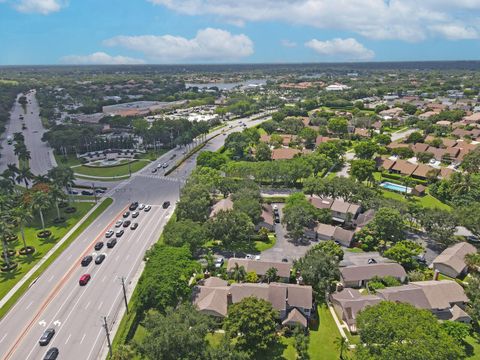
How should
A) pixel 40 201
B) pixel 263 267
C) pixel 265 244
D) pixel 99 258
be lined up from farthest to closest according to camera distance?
pixel 40 201 → pixel 265 244 → pixel 99 258 → pixel 263 267

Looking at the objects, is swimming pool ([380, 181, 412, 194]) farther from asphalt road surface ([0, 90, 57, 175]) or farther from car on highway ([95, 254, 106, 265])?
asphalt road surface ([0, 90, 57, 175])

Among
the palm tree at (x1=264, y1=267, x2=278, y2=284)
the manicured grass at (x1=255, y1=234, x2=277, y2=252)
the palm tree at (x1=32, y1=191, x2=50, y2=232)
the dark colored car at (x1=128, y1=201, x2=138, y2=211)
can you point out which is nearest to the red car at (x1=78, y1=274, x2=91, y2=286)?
the palm tree at (x1=32, y1=191, x2=50, y2=232)

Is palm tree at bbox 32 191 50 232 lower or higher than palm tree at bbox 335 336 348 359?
higher

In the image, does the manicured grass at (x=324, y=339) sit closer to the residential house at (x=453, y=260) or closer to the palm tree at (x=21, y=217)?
the residential house at (x=453, y=260)

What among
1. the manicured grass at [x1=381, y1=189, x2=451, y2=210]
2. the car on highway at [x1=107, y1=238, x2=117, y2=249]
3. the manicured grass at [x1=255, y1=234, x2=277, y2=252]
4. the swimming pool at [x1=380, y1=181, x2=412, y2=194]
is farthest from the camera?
the swimming pool at [x1=380, y1=181, x2=412, y2=194]

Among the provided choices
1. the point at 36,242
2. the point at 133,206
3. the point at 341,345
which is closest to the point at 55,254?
the point at 36,242

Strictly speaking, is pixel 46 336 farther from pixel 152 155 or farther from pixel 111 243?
pixel 152 155
